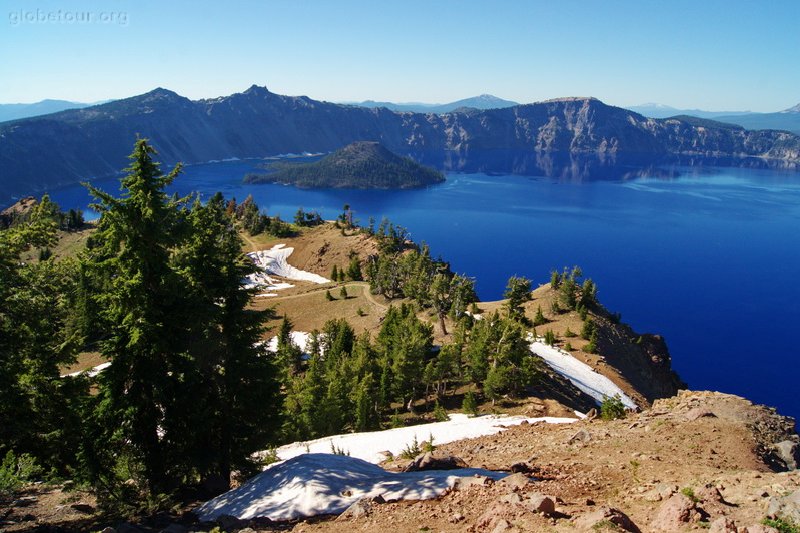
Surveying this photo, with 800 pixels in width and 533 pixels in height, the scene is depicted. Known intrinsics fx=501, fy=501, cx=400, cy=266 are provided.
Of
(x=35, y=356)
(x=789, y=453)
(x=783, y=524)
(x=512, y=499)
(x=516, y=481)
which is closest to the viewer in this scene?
(x=783, y=524)

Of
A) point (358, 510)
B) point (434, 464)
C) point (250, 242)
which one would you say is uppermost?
point (358, 510)

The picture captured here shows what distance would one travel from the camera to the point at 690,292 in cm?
12625

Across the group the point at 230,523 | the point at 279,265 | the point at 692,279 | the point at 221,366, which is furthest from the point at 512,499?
the point at 692,279

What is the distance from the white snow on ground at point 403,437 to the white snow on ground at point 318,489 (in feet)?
31.8

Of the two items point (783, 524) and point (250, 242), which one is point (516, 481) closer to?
point (783, 524)

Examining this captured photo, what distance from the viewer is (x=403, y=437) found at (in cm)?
3150

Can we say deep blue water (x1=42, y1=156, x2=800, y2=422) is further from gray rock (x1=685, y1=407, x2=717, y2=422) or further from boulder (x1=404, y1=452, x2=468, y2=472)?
boulder (x1=404, y1=452, x2=468, y2=472)

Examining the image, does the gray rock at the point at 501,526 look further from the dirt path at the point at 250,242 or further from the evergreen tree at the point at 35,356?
the dirt path at the point at 250,242

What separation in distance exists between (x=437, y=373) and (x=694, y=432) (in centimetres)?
2250


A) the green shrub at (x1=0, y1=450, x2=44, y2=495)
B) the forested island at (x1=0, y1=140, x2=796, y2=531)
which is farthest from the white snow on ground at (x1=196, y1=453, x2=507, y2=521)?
the green shrub at (x1=0, y1=450, x2=44, y2=495)

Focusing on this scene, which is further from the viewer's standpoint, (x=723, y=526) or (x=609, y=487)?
(x=609, y=487)

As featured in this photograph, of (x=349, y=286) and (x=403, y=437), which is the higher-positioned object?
(x=403, y=437)

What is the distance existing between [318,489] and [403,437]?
1467 cm

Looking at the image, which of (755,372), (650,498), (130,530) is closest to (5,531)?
(130,530)
